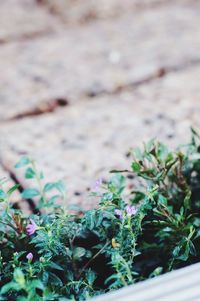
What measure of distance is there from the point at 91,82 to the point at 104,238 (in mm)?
1181

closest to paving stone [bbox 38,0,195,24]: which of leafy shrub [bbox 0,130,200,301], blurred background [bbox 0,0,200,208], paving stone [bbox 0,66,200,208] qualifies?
blurred background [bbox 0,0,200,208]

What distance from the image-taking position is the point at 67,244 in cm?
156

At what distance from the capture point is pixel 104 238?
1.53 meters

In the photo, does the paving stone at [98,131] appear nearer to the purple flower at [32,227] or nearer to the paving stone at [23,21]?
the purple flower at [32,227]

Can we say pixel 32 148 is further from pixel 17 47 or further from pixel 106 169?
pixel 17 47

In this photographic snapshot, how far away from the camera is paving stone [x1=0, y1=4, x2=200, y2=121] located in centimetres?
254

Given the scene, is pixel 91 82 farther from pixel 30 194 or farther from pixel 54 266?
pixel 54 266

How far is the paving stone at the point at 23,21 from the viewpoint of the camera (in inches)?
121

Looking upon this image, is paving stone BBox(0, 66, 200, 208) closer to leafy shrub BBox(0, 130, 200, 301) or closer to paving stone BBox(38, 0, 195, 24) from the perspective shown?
leafy shrub BBox(0, 130, 200, 301)

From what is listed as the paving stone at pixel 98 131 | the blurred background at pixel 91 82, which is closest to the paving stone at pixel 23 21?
the blurred background at pixel 91 82

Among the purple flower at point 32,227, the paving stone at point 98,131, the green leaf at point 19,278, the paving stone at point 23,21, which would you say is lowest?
the paving stone at point 98,131

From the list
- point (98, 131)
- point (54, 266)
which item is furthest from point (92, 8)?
point (54, 266)

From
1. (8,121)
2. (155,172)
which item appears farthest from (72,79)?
(155,172)

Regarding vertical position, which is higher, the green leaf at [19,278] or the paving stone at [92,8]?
the green leaf at [19,278]
